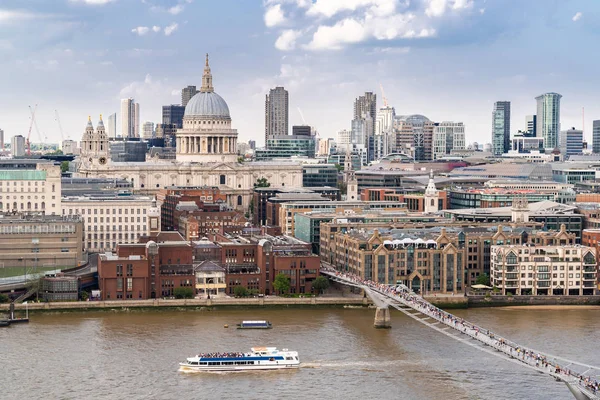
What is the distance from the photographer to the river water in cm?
4522

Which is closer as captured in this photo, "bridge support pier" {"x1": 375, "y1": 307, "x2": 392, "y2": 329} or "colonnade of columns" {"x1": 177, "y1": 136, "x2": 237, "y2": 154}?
"bridge support pier" {"x1": 375, "y1": 307, "x2": 392, "y2": 329}

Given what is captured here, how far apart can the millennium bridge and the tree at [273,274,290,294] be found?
243cm

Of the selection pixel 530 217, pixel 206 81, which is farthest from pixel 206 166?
pixel 530 217

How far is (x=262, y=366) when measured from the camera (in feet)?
160

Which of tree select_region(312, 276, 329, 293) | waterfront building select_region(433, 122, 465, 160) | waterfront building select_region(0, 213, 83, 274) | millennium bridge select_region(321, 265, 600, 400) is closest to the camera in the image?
millennium bridge select_region(321, 265, 600, 400)

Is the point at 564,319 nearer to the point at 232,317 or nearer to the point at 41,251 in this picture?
the point at 232,317

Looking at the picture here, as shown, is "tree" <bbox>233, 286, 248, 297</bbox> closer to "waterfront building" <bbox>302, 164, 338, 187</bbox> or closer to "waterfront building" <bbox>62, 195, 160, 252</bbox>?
"waterfront building" <bbox>62, 195, 160, 252</bbox>

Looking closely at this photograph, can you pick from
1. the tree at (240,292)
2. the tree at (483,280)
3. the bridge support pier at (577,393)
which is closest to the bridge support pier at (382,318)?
the tree at (240,292)

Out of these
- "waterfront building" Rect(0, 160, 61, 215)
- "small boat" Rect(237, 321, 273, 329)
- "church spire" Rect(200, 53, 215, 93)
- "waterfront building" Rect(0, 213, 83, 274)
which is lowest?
"small boat" Rect(237, 321, 273, 329)

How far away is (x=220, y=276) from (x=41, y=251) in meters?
9.82

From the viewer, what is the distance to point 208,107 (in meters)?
117

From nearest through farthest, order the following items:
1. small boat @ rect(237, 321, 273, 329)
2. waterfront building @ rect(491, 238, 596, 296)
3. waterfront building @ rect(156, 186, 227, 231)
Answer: small boat @ rect(237, 321, 273, 329) < waterfront building @ rect(491, 238, 596, 296) < waterfront building @ rect(156, 186, 227, 231)

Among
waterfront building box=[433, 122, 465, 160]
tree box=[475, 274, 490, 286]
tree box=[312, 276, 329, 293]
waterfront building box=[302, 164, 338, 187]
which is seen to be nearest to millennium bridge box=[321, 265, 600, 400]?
tree box=[312, 276, 329, 293]

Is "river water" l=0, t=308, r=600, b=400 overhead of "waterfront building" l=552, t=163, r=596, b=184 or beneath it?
beneath
